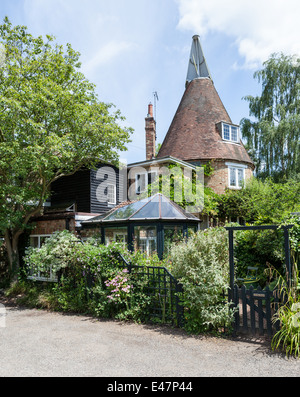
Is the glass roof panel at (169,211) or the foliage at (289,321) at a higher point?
the glass roof panel at (169,211)

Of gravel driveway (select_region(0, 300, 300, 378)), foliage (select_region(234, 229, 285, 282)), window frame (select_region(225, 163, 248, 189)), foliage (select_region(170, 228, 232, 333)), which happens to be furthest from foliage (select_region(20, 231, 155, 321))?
window frame (select_region(225, 163, 248, 189))

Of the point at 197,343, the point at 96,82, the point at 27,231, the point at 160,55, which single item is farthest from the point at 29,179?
the point at 197,343

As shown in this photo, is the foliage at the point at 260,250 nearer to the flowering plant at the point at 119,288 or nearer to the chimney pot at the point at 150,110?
the flowering plant at the point at 119,288

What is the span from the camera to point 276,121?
26.3m

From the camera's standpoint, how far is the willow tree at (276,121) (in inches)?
944


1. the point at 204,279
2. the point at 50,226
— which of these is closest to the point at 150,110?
the point at 50,226

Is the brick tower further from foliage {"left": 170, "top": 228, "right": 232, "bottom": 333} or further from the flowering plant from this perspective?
the flowering plant

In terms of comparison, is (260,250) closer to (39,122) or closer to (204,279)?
(204,279)

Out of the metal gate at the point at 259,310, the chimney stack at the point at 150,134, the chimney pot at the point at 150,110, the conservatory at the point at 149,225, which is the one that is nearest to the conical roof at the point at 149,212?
the conservatory at the point at 149,225

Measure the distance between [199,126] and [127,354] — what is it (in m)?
20.0

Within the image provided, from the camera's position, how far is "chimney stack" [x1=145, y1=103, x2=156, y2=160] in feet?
74.6

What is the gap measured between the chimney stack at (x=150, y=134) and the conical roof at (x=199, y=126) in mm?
1210

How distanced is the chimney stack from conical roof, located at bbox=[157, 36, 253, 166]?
1.21m
